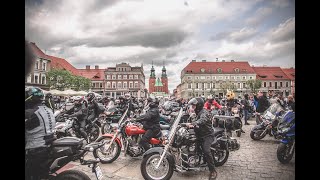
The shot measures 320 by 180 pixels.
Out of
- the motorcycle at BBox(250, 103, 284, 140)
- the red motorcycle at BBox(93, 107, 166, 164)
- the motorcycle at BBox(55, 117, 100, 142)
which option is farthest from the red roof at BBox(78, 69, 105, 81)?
the motorcycle at BBox(250, 103, 284, 140)

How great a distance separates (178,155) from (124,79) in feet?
13.8

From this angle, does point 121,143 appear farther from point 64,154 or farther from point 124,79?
point 124,79

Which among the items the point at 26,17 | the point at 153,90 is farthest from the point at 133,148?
the point at 153,90

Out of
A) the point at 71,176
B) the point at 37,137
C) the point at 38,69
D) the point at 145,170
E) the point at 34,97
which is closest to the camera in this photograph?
the point at 71,176

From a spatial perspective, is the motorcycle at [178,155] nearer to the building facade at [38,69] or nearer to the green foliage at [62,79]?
the building facade at [38,69]

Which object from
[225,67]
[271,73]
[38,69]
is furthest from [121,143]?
[271,73]

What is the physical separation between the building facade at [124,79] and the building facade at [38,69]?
180 cm

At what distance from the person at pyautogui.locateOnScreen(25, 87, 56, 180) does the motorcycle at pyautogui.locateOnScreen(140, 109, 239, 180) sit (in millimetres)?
1474

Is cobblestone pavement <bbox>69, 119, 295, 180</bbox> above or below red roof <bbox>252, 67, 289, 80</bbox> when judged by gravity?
below

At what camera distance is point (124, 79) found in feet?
26.2

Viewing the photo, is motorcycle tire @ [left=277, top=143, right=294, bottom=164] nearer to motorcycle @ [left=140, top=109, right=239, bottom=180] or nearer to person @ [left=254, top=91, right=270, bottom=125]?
motorcycle @ [left=140, top=109, right=239, bottom=180]

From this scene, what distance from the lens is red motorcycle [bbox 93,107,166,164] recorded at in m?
5.03

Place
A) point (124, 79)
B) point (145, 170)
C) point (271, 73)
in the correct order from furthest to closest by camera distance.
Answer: point (124, 79) → point (271, 73) → point (145, 170)

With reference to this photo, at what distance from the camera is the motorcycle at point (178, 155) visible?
12.9ft
